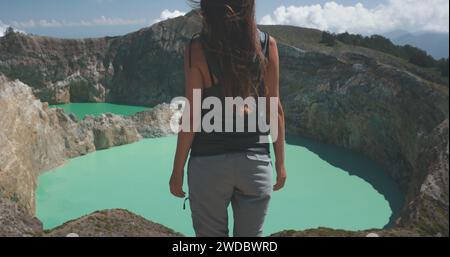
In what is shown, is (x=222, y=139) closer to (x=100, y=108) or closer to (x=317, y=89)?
(x=317, y=89)

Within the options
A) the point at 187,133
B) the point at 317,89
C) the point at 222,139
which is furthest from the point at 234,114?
the point at 317,89

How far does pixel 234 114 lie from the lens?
114 inches

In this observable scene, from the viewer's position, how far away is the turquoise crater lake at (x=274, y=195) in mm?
9938

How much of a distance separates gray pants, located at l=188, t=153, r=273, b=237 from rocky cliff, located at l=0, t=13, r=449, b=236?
1.88 m

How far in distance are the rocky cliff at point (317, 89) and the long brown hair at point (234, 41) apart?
6.92ft

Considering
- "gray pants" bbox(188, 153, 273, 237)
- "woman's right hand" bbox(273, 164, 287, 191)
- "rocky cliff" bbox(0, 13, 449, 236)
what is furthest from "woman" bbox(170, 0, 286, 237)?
"rocky cliff" bbox(0, 13, 449, 236)

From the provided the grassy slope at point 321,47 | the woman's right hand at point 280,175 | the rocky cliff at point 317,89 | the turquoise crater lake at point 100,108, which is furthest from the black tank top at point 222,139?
the turquoise crater lake at point 100,108

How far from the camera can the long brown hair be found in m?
2.79

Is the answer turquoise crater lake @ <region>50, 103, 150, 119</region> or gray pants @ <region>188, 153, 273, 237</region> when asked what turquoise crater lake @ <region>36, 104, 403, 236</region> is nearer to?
gray pants @ <region>188, 153, 273, 237</region>

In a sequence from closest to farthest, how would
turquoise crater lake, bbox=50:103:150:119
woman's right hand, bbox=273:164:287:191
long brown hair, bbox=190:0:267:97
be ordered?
long brown hair, bbox=190:0:267:97 → woman's right hand, bbox=273:164:287:191 → turquoise crater lake, bbox=50:103:150:119

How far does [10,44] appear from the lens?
33719 mm

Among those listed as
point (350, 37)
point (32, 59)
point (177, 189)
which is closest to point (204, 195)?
point (177, 189)

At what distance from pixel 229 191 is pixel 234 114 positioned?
19.2 inches
